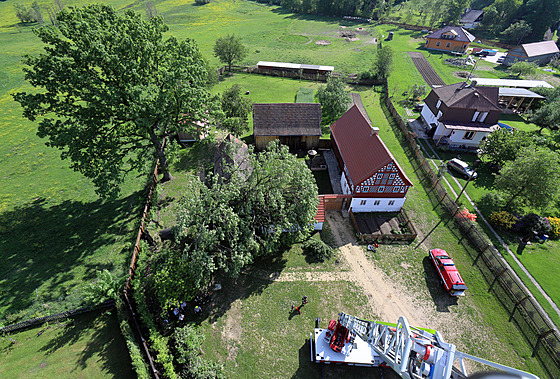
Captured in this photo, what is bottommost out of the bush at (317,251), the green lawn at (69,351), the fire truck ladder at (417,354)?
the green lawn at (69,351)

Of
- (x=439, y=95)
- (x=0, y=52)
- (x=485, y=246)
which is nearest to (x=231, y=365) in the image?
(x=485, y=246)

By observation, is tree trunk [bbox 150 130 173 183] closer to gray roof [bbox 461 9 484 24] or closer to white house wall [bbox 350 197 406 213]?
white house wall [bbox 350 197 406 213]

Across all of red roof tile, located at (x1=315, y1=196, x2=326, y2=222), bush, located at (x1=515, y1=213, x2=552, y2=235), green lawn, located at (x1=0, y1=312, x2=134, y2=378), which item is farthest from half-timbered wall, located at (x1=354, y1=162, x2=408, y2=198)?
green lawn, located at (x1=0, y1=312, x2=134, y2=378)

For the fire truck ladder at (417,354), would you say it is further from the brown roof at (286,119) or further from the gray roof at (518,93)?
the gray roof at (518,93)

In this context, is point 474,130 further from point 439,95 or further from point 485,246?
point 485,246

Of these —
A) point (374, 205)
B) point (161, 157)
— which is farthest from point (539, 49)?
point (161, 157)

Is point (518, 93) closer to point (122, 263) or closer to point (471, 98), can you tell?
point (471, 98)

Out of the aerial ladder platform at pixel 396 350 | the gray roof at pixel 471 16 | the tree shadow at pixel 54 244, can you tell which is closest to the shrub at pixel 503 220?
the aerial ladder platform at pixel 396 350
